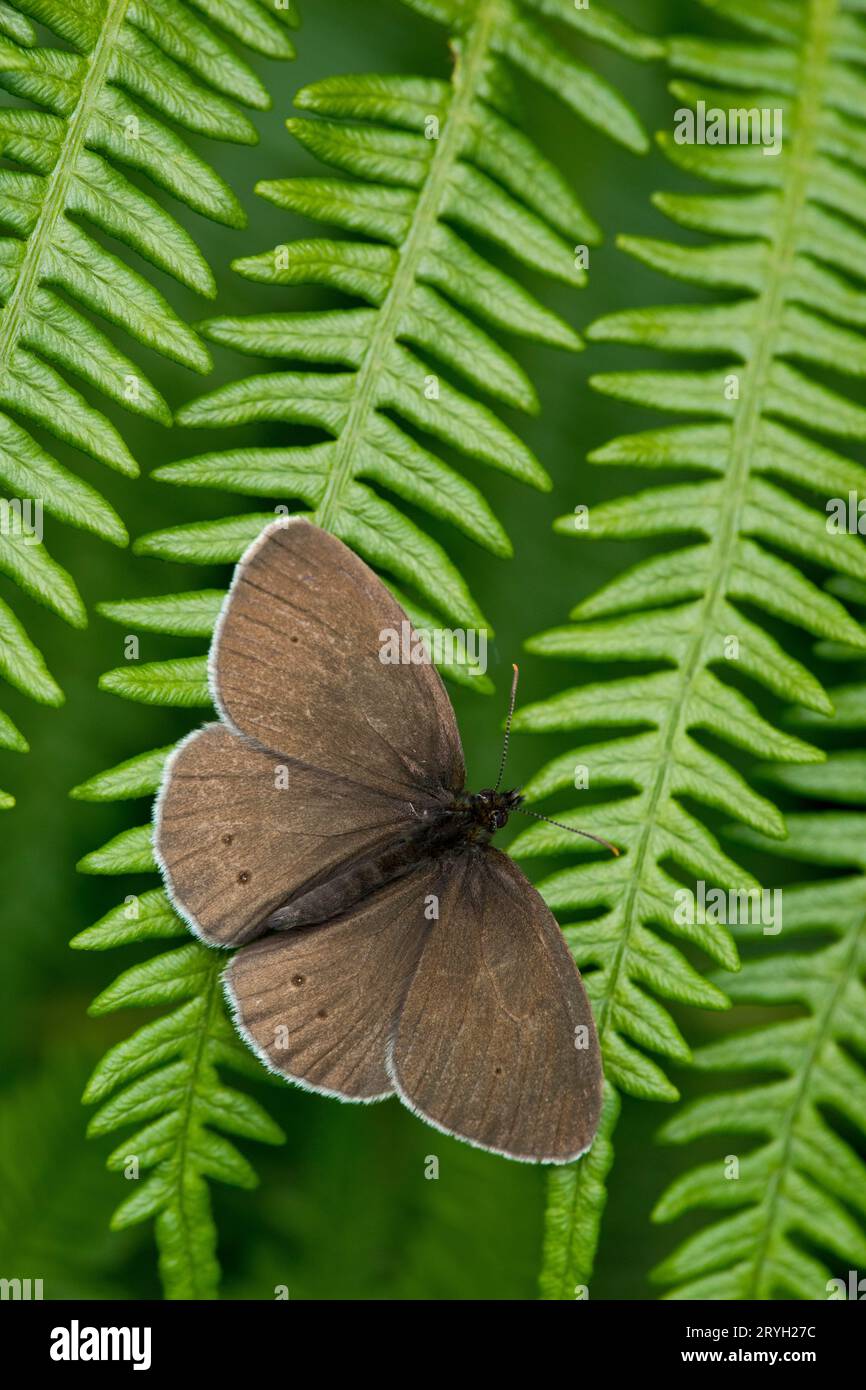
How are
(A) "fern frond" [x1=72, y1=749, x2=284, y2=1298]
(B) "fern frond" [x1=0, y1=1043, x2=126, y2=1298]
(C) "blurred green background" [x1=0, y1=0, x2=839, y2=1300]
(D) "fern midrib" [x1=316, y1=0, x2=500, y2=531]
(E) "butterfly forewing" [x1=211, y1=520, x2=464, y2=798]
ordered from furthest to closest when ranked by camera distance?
(C) "blurred green background" [x1=0, y1=0, x2=839, y2=1300], (B) "fern frond" [x1=0, y1=1043, x2=126, y2=1298], (D) "fern midrib" [x1=316, y1=0, x2=500, y2=531], (E) "butterfly forewing" [x1=211, y1=520, x2=464, y2=798], (A) "fern frond" [x1=72, y1=749, x2=284, y2=1298]

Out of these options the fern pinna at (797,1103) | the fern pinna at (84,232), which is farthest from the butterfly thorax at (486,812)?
the fern pinna at (84,232)

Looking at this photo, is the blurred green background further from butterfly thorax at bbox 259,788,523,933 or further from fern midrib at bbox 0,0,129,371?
fern midrib at bbox 0,0,129,371

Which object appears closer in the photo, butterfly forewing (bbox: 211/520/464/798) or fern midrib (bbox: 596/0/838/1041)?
butterfly forewing (bbox: 211/520/464/798)

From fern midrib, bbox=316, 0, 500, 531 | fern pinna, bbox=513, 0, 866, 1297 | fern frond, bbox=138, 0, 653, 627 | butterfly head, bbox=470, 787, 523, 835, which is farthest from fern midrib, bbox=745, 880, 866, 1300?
fern midrib, bbox=316, 0, 500, 531

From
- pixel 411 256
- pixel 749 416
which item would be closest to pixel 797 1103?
pixel 749 416

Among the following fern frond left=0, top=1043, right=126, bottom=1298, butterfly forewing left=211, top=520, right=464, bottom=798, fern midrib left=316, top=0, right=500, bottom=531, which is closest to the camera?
butterfly forewing left=211, top=520, right=464, bottom=798

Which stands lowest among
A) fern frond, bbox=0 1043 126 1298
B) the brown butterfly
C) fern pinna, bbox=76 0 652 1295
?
fern frond, bbox=0 1043 126 1298
